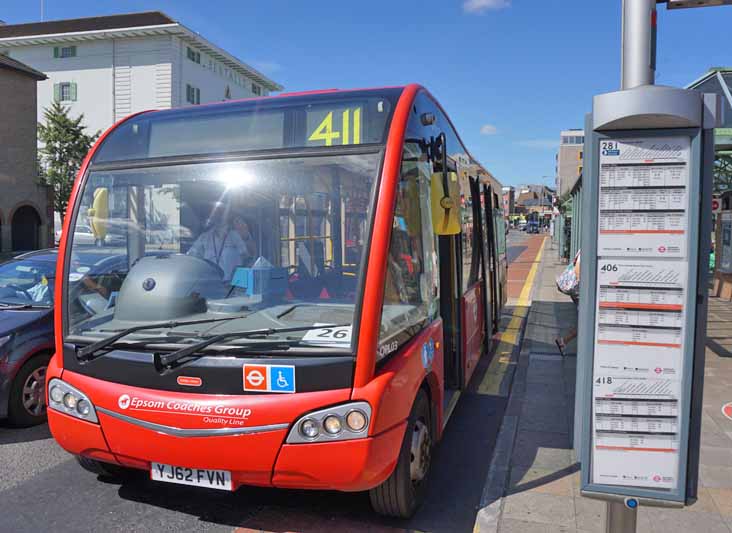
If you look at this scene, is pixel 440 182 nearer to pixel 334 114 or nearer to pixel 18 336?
pixel 334 114

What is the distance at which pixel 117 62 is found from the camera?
49.2 metres

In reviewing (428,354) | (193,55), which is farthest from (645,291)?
(193,55)

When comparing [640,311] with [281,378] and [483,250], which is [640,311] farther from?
[483,250]

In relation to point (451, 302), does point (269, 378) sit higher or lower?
lower

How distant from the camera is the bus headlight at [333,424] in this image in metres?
3.00

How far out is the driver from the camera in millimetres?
3746

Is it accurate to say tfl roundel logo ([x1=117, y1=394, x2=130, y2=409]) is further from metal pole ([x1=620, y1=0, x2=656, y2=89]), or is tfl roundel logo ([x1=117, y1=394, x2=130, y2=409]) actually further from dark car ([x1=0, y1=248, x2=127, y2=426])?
metal pole ([x1=620, y1=0, x2=656, y2=89])

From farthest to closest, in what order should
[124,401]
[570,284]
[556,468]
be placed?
[570,284], [556,468], [124,401]

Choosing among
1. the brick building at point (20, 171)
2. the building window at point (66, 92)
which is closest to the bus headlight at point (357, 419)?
the brick building at point (20, 171)

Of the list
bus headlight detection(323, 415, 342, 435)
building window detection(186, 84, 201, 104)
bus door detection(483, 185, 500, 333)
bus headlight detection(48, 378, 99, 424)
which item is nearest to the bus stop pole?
bus headlight detection(323, 415, 342, 435)

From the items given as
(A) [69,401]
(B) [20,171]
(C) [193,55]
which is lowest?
(A) [69,401]

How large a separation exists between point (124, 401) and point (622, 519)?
2.52m

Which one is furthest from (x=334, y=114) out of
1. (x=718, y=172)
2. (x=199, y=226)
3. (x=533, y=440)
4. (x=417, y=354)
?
(x=718, y=172)

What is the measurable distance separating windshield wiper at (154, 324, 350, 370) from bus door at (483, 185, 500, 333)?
15.5 ft
